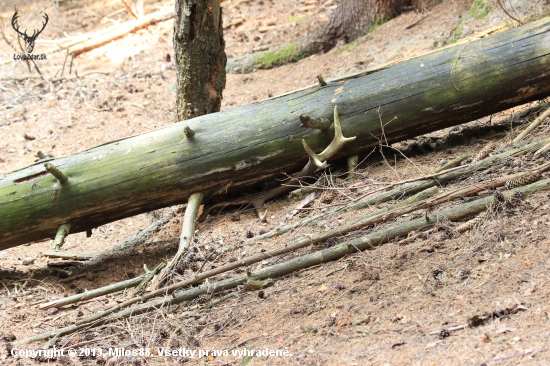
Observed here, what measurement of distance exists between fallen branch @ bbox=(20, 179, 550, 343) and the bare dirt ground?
2.5 inches

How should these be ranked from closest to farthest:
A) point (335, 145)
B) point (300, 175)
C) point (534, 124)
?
point (534, 124) → point (335, 145) → point (300, 175)

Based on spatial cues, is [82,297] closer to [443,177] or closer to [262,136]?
[262,136]

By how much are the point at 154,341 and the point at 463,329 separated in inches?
73.0

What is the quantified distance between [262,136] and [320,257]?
5.02 ft

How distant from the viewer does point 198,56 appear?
18.2 feet

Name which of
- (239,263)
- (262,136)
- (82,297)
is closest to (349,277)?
(239,263)

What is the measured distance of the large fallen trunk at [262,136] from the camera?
16.1 ft

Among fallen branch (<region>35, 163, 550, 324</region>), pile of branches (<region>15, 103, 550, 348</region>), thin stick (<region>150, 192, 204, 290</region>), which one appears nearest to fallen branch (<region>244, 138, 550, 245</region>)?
pile of branches (<region>15, 103, 550, 348</region>)

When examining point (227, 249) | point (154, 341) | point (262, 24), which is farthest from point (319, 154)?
point (262, 24)

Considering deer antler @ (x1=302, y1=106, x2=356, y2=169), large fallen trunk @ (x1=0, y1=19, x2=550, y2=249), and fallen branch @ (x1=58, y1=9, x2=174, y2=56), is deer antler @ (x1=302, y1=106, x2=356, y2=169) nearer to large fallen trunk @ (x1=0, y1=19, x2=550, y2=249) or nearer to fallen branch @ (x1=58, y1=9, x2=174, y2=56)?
large fallen trunk @ (x1=0, y1=19, x2=550, y2=249)

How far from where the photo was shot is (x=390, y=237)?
3.80m

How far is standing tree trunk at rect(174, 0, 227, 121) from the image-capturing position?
17.6 ft

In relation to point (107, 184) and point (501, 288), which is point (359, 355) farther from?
point (107, 184)

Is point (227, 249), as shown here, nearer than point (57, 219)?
Yes
